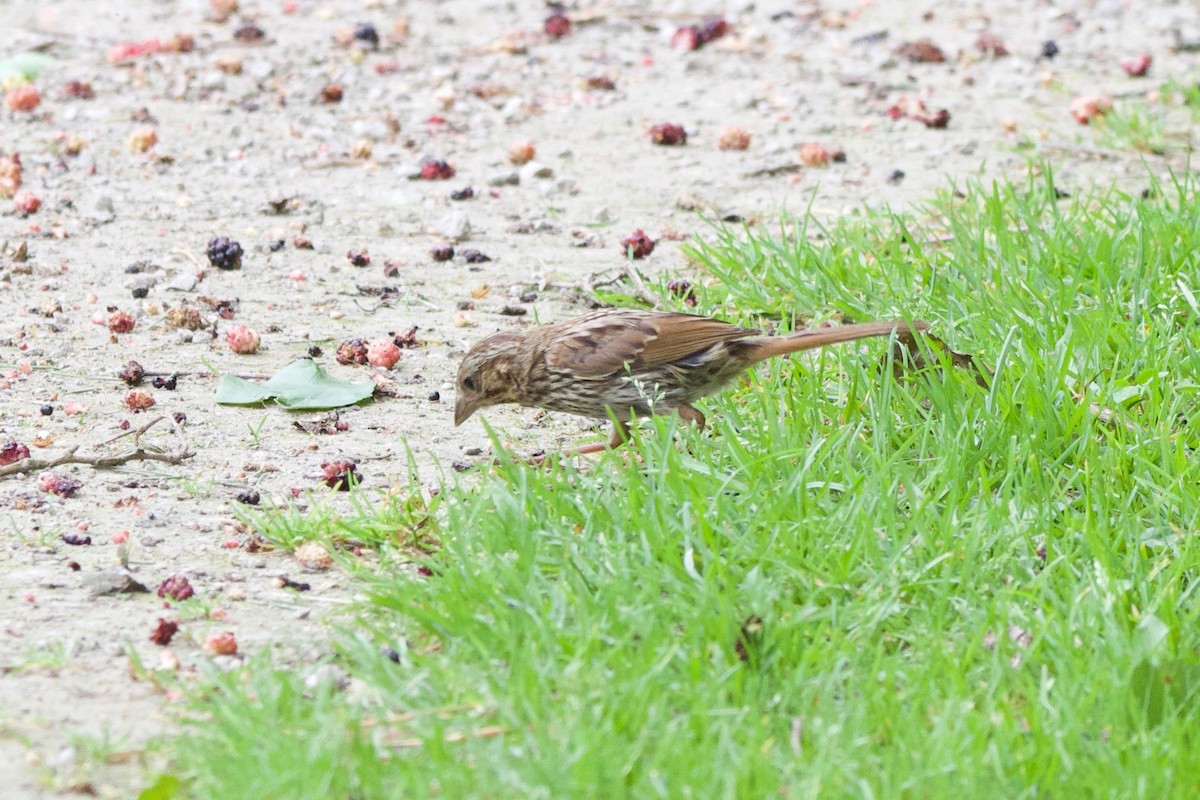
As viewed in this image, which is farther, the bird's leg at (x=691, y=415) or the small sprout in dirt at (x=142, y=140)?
the small sprout in dirt at (x=142, y=140)

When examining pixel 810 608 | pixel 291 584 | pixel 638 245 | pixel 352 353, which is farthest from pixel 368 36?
pixel 810 608

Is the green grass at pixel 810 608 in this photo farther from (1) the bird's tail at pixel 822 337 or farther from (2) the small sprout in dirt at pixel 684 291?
(2) the small sprout in dirt at pixel 684 291

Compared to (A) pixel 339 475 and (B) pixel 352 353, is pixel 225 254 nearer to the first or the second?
(B) pixel 352 353

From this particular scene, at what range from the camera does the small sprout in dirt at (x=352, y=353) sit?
19.2ft

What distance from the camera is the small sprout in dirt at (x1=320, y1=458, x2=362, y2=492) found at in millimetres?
4836

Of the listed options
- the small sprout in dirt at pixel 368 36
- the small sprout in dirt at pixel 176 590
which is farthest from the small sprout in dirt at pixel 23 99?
the small sprout in dirt at pixel 176 590

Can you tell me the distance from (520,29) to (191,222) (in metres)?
3.71

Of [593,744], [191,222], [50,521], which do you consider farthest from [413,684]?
[191,222]

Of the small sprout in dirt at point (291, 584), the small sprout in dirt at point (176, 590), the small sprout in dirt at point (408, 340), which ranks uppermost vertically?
the small sprout in dirt at point (176, 590)

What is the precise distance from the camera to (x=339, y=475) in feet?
15.9

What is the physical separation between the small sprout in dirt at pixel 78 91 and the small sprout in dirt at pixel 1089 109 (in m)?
5.50

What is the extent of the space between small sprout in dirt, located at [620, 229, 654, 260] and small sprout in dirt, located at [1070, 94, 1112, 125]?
9.87 ft

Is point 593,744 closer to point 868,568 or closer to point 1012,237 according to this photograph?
point 868,568

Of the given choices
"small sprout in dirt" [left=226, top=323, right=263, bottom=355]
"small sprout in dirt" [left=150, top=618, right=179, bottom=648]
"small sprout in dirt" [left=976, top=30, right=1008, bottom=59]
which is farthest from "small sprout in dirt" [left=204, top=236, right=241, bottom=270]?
"small sprout in dirt" [left=976, top=30, right=1008, bottom=59]
